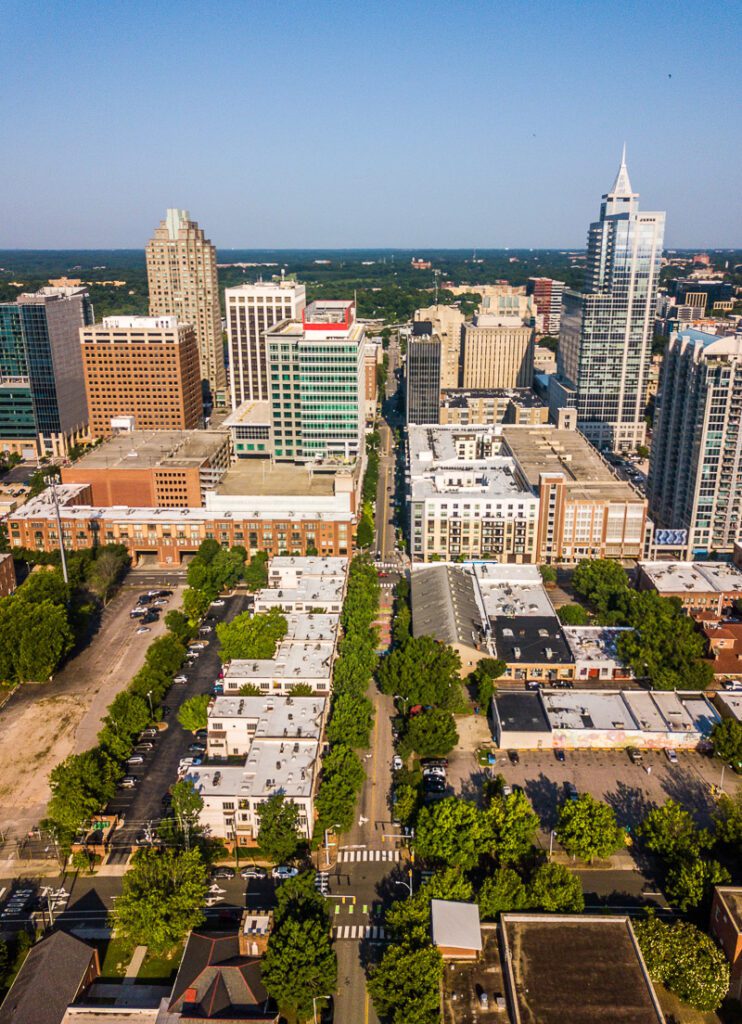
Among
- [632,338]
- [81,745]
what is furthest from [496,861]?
[632,338]

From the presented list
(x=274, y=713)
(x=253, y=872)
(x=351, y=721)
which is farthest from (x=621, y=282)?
(x=253, y=872)

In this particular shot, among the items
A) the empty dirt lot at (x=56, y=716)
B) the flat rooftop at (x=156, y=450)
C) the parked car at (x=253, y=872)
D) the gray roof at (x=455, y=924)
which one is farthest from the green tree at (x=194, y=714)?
the flat rooftop at (x=156, y=450)

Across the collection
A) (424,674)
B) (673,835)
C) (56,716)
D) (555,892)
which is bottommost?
(56,716)

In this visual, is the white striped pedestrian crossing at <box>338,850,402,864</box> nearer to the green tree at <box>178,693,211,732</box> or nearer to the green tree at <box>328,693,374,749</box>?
the green tree at <box>328,693,374,749</box>

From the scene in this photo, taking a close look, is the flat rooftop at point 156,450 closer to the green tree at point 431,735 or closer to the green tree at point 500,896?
the green tree at point 431,735

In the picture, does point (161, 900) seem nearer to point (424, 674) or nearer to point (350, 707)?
point (350, 707)
